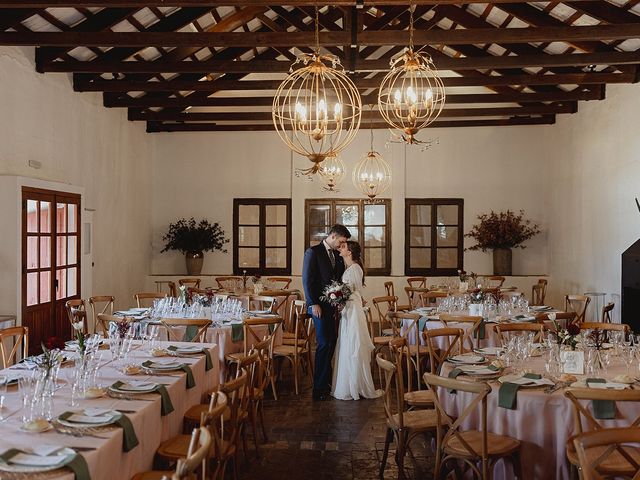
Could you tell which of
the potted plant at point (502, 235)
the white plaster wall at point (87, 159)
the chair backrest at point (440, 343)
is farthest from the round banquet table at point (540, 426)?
the potted plant at point (502, 235)

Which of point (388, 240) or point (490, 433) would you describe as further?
point (388, 240)

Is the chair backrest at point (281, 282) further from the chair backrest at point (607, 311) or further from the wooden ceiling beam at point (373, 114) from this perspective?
the chair backrest at point (607, 311)

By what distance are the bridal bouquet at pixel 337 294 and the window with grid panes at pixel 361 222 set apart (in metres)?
7.31

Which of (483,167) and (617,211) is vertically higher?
(483,167)

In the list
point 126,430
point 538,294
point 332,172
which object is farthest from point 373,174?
point 126,430

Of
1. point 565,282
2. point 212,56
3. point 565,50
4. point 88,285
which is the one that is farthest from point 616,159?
point 88,285

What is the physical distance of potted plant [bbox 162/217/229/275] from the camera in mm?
14031

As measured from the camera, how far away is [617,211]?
10.6 m

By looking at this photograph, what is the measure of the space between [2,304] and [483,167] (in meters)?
9.97

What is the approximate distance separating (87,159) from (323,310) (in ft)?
18.6

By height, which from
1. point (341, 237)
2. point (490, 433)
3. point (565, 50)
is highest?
point (565, 50)

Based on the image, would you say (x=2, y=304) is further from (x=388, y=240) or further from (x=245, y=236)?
(x=388, y=240)

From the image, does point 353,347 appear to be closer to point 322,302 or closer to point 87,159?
point 322,302

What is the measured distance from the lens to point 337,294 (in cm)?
714
